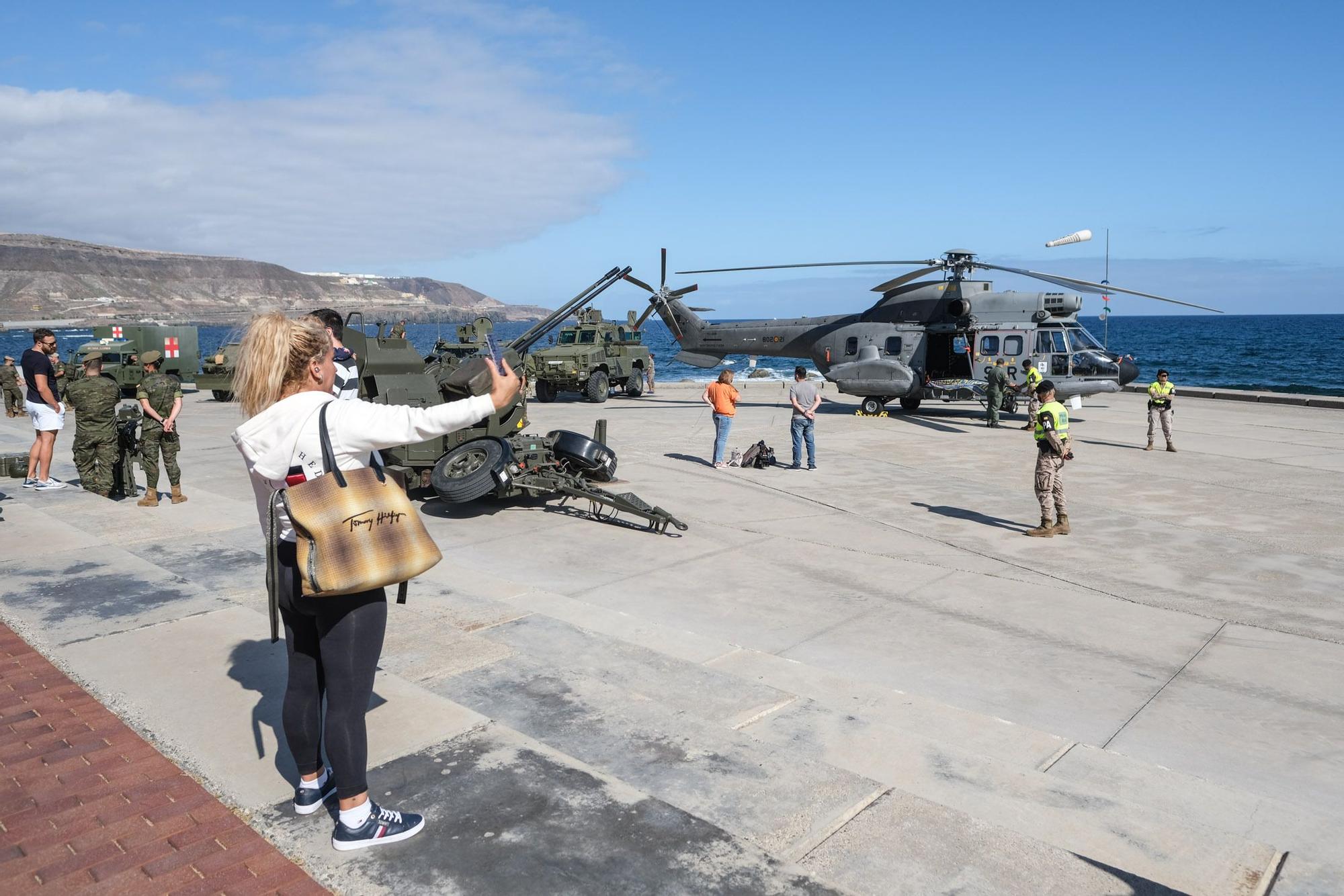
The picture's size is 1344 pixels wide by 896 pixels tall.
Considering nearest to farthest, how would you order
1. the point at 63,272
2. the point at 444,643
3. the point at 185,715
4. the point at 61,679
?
the point at 185,715, the point at 61,679, the point at 444,643, the point at 63,272

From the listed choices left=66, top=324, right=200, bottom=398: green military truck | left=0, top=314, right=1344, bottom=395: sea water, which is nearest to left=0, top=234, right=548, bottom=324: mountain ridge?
left=0, top=314, right=1344, bottom=395: sea water

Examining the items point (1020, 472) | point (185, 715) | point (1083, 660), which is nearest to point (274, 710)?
point (185, 715)

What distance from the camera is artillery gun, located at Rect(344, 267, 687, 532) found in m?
8.62

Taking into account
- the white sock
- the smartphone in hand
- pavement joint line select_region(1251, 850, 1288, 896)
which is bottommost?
pavement joint line select_region(1251, 850, 1288, 896)

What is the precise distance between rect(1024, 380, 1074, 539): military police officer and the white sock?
753 cm

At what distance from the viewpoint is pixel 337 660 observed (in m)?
2.61

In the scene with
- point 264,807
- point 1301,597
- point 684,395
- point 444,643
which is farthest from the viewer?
point 684,395

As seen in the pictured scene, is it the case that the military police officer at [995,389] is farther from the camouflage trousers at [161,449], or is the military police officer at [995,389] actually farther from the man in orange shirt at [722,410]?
the camouflage trousers at [161,449]

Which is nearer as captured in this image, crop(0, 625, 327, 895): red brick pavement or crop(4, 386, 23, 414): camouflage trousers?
crop(0, 625, 327, 895): red brick pavement

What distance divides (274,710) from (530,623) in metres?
1.64

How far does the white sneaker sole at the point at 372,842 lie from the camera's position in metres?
2.66

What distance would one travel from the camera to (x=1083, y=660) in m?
5.45

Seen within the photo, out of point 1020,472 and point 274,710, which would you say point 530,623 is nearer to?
point 274,710

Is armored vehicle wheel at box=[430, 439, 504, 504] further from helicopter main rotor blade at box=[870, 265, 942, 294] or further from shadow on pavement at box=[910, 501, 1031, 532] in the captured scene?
helicopter main rotor blade at box=[870, 265, 942, 294]
